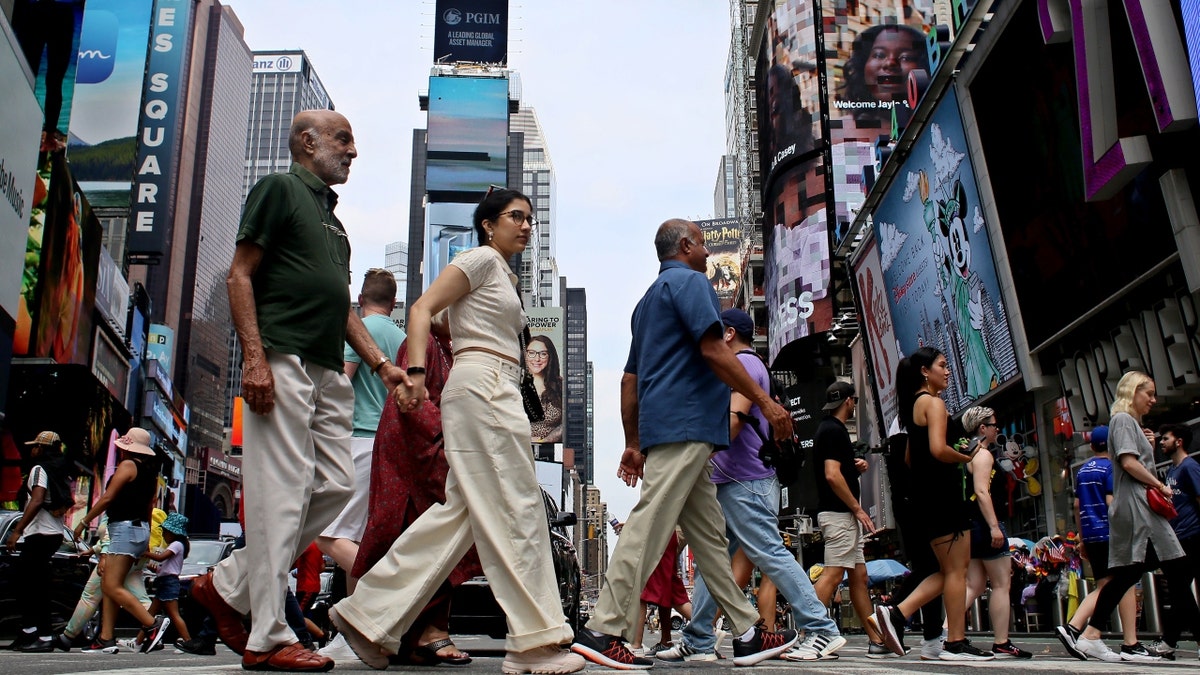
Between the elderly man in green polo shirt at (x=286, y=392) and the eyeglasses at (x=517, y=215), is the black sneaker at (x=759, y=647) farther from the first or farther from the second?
the eyeglasses at (x=517, y=215)

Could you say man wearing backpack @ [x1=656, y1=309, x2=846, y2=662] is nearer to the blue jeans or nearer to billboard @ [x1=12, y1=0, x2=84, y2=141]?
the blue jeans

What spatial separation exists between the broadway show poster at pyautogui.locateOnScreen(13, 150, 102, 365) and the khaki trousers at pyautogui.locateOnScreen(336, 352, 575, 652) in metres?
23.2

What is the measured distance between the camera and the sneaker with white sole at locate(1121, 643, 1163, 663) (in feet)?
19.9

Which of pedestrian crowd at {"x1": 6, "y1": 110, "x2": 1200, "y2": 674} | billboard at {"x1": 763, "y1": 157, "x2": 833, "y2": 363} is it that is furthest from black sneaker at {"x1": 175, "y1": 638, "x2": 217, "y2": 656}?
billboard at {"x1": 763, "y1": 157, "x2": 833, "y2": 363}

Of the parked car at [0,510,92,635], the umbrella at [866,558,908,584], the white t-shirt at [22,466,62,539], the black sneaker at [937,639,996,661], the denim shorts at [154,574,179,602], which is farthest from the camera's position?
the umbrella at [866,558,908,584]

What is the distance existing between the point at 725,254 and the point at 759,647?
336 ft

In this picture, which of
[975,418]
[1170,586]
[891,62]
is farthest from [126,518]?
[891,62]

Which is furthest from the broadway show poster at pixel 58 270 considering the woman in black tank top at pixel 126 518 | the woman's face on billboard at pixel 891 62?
the woman's face on billboard at pixel 891 62

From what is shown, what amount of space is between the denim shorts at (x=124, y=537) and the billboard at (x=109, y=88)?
40.7 metres

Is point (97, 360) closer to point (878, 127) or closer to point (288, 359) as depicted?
point (878, 127)

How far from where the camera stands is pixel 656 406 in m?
4.47

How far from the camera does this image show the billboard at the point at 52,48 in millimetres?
24219

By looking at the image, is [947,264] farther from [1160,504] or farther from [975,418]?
[1160,504]

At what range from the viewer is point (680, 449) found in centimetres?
436
